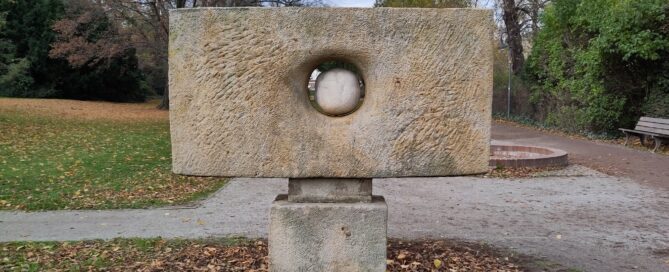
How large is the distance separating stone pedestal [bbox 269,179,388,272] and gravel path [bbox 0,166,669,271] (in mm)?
2016

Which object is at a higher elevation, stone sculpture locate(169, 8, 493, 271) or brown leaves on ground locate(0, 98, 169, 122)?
stone sculpture locate(169, 8, 493, 271)

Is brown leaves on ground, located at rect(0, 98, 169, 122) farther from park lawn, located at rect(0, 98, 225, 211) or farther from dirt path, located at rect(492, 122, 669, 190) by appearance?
dirt path, located at rect(492, 122, 669, 190)

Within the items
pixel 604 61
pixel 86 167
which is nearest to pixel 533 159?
pixel 604 61

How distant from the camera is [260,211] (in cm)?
711

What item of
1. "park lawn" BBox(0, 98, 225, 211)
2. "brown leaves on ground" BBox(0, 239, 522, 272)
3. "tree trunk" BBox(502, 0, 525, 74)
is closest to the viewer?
"brown leaves on ground" BBox(0, 239, 522, 272)

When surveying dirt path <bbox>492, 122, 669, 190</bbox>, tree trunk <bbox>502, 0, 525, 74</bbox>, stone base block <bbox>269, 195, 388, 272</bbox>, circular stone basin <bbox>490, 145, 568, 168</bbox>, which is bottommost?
dirt path <bbox>492, 122, 669, 190</bbox>

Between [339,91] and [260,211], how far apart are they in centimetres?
375

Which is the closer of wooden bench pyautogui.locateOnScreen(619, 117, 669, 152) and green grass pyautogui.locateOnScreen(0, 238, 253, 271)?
green grass pyautogui.locateOnScreen(0, 238, 253, 271)

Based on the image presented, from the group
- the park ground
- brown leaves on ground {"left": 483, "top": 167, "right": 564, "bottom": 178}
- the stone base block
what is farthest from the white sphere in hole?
brown leaves on ground {"left": 483, "top": 167, "right": 564, "bottom": 178}

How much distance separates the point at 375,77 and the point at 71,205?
512 centimetres

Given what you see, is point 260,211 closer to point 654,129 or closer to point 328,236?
point 328,236

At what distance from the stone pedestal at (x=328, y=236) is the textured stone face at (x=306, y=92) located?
0.25m

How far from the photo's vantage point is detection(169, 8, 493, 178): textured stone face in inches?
140

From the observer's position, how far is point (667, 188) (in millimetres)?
8930
